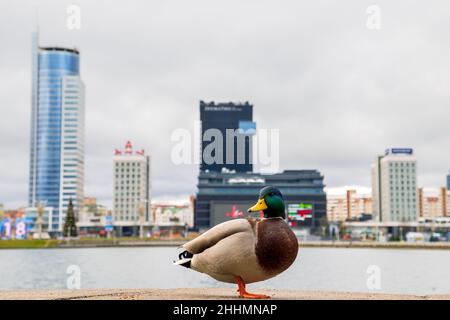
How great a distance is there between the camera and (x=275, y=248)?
12375 mm

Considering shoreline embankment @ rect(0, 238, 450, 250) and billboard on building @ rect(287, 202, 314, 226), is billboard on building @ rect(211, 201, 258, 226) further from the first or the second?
shoreline embankment @ rect(0, 238, 450, 250)

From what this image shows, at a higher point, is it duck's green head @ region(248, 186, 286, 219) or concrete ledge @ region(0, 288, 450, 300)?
duck's green head @ region(248, 186, 286, 219)

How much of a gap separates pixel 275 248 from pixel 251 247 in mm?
512

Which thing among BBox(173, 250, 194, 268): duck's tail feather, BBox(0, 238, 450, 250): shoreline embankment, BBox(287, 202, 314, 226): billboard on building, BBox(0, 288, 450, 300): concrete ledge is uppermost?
BBox(173, 250, 194, 268): duck's tail feather

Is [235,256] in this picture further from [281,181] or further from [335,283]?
[281,181]

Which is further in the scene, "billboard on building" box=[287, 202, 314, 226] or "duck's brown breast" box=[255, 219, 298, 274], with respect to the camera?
"billboard on building" box=[287, 202, 314, 226]

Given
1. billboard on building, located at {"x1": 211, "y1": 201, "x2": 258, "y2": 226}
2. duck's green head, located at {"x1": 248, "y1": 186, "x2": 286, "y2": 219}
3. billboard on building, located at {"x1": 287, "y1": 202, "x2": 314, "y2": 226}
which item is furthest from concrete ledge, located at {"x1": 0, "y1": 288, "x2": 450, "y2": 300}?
billboard on building, located at {"x1": 287, "y1": 202, "x2": 314, "y2": 226}

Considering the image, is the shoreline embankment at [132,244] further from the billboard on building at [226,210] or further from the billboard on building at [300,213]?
the billboard on building at [226,210]

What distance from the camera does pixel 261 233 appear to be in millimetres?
12602

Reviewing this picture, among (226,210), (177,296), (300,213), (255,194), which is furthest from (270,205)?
(300,213)

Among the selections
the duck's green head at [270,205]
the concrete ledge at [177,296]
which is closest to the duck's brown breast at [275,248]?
the duck's green head at [270,205]

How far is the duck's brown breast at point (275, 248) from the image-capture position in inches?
488

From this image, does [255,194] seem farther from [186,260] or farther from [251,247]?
[251,247]

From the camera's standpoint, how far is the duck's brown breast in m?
12.4
